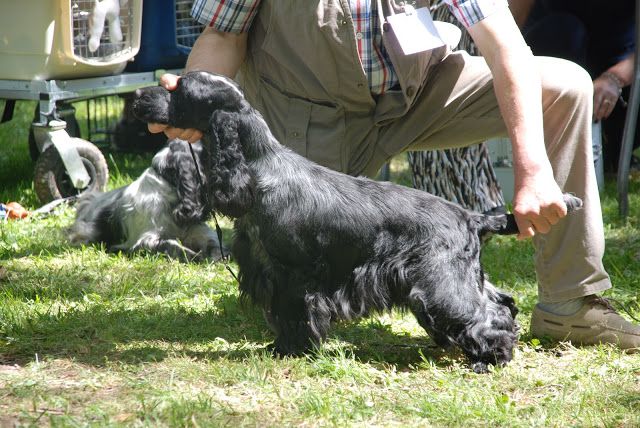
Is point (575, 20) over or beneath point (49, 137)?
over

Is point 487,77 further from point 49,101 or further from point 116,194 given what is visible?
point 49,101

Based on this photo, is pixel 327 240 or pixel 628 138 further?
pixel 628 138

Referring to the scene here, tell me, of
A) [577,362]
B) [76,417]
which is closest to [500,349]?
[577,362]

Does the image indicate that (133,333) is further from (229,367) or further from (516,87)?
(516,87)

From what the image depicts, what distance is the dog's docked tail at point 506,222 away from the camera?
9.65ft

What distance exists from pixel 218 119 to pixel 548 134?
117 cm

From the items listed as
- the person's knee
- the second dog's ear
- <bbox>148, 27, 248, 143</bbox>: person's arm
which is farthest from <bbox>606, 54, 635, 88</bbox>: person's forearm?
the second dog's ear


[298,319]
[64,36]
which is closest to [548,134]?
[298,319]

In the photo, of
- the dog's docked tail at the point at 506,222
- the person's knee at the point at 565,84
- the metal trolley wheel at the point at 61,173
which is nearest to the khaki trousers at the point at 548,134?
the person's knee at the point at 565,84

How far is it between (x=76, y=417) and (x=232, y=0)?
64.3 inches

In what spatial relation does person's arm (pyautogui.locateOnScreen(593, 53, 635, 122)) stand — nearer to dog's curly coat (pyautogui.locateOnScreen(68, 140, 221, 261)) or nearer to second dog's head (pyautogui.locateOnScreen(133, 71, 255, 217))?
dog's curly coat (pyautogui.locateOnScreen(68, 140, 221, 261))

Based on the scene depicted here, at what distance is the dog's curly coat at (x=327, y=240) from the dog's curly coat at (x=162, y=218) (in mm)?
1595

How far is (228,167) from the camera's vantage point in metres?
2.90

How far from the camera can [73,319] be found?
138 inches
